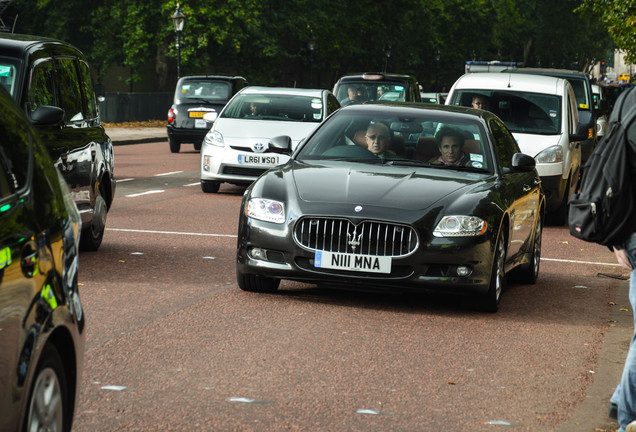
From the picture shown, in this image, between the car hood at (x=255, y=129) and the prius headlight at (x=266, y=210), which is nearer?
the prius headlight at (x=266, y=210)

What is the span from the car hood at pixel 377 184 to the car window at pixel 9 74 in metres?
2.40

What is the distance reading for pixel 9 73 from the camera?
383 inches

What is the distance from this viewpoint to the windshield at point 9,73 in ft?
31.6

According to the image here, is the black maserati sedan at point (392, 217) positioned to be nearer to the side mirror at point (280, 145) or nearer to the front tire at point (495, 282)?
the front tire at point (495, 282)

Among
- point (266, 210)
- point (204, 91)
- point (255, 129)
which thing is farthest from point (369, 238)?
point (204, 91)

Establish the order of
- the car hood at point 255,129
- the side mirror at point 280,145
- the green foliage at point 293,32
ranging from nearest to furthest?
the side mirror at point 280,145 → the car hood at point 255,129 → the green foliage at point 293,32

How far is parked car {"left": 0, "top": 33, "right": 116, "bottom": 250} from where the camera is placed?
381 inches

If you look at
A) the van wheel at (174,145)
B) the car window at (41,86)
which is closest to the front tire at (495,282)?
the car window at (41,86)

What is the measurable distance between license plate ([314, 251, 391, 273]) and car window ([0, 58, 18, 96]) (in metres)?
3.10

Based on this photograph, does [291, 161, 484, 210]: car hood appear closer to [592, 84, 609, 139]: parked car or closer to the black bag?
the black bag

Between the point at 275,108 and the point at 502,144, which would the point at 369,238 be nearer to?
the point at 502,144

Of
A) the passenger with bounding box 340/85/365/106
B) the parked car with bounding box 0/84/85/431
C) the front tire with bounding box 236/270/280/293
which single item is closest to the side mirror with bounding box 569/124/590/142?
the front tire with bounding box 236/270/280/293

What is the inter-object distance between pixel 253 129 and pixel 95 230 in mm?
7237

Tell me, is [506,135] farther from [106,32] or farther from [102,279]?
[106,32]
